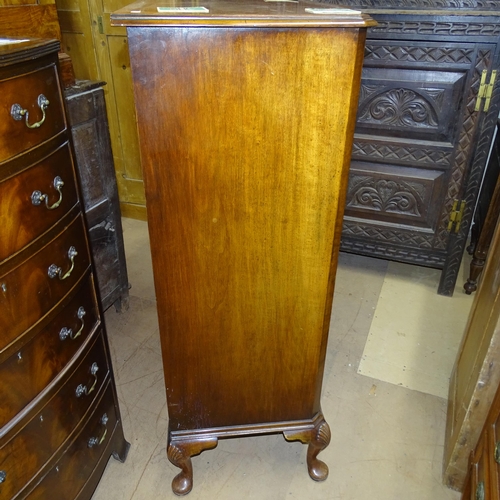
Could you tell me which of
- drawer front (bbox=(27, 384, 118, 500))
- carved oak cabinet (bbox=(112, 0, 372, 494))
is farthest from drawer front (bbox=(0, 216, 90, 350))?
drawer front (bbox=(27, 384, 118, 500))

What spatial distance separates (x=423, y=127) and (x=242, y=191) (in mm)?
→ 1357

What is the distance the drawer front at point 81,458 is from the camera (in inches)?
45.6

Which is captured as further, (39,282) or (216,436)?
(216,436)

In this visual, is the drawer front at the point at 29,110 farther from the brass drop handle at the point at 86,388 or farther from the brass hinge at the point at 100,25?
the brass hinge at the point at 100,25

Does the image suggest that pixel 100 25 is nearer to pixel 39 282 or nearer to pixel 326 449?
pixel 39 282

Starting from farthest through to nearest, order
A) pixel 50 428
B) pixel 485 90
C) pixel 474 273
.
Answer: pixel 474 273, pixel 485 90, pixel 50 428

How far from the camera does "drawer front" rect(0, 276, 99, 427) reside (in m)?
0.98

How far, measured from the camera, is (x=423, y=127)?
2076 millimetres

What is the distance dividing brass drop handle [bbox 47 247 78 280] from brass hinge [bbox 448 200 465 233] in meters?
1.69

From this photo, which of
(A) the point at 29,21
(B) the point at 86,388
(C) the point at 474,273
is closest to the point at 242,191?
(B) the point at 86,388

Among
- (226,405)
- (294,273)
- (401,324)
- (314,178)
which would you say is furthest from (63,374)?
(401,324)

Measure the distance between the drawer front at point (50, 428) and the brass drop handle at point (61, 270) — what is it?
0.27 metres

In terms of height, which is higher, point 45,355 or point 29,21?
point 29,21

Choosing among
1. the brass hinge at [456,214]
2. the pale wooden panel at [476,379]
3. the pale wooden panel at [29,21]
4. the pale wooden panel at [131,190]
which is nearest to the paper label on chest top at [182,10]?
the pale wooden panel at [29,21]
